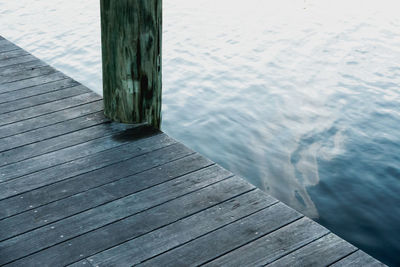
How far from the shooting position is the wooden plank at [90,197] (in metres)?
2.69

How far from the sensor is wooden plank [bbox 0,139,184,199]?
3.00 m

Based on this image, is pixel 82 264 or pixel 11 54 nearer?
pixel 82 264

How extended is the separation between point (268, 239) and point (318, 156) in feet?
9.07

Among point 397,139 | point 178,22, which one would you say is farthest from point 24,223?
point 178,22

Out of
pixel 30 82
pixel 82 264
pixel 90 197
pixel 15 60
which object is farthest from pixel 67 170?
pixel 15 60

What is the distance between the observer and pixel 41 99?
4.10 metres

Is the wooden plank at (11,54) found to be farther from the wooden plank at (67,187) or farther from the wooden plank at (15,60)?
the wooden plank at (67,187)

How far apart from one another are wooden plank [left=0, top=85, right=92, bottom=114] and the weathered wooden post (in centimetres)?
51

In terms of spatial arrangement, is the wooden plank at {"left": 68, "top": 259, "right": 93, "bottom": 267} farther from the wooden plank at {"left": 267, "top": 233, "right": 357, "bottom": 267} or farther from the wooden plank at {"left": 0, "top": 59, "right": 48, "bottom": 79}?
the wooden plank at {"left": 0, "top": 59, "right": 48, "bottom": 79}

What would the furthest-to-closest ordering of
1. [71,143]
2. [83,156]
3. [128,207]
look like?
1. [71,143]
2. [83,156]
3. [128,207]

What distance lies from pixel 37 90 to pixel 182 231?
7.07ft

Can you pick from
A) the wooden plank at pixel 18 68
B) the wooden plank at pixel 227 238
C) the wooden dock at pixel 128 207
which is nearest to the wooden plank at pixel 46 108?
the wooden dock at pixel 128 207

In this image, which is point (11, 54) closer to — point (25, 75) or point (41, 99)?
point (25, 75)

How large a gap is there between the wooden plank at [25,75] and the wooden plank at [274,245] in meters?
2.75
